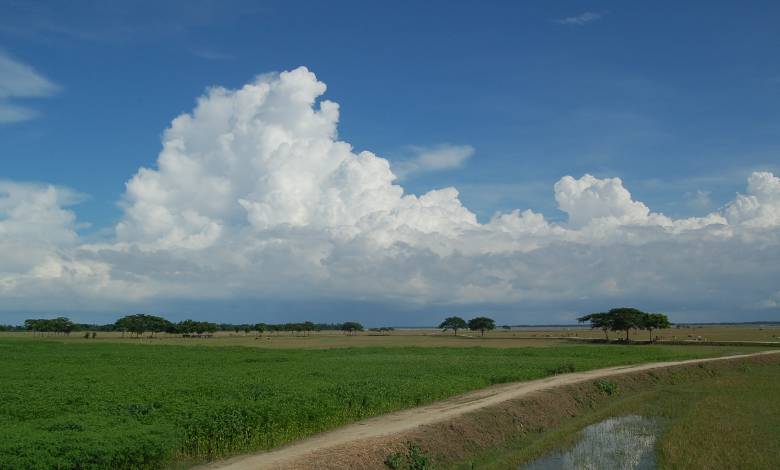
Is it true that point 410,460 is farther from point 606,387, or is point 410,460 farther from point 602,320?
point 602,320

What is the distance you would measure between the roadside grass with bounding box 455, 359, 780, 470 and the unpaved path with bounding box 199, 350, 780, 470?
2.81m

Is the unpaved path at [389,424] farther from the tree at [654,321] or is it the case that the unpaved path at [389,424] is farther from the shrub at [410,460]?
the tree at [654,321]

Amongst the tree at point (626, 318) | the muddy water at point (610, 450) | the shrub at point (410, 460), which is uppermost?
the tree at point (626, 318)

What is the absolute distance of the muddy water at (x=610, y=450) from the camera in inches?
784

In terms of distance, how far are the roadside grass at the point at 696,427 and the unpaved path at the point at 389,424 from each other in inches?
111

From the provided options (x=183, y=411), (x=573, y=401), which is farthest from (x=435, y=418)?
(x=573, y=401)

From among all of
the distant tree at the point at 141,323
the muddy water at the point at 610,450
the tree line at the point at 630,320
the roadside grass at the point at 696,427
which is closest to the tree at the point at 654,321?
the tree line at the point at 630,320

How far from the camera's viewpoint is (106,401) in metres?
25.7

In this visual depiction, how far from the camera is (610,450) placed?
22.0 meters

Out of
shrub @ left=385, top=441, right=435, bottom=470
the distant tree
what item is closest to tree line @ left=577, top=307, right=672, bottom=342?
shrub @ left=385, top=441, right=435, bottom=470

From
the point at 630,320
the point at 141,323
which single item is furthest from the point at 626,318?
the point at 141,323

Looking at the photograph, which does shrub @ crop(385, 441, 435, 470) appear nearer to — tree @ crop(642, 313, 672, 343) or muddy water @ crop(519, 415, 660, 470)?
muddy water @ crop(519, 415, 660, 470)

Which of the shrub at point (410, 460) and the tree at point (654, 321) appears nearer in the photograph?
the shrub at point (410, 460)

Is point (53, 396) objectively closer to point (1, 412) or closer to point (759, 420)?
point (1, 412)
